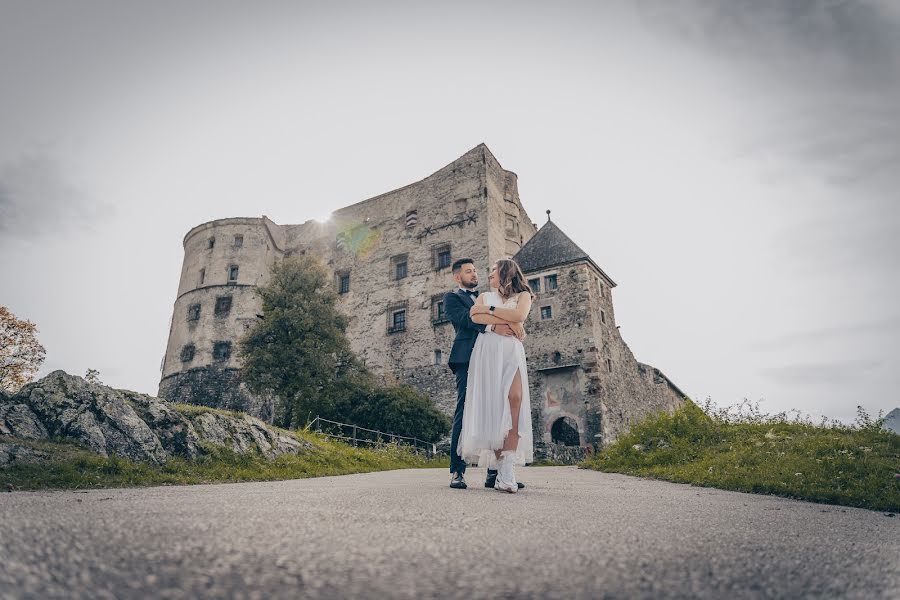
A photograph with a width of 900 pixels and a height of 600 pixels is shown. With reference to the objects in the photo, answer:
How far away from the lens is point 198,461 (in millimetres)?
5762

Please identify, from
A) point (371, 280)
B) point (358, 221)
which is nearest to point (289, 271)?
point (371, 280)

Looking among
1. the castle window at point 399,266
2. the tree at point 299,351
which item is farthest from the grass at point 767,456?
the castle window at point 399,266

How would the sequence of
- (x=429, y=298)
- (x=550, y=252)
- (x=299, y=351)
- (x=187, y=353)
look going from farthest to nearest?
(x=187, y=353)
(x=429, y=298)
(x=550, y=252)
(x=299, y=351)

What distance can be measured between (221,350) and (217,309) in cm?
258

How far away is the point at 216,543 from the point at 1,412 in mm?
4951

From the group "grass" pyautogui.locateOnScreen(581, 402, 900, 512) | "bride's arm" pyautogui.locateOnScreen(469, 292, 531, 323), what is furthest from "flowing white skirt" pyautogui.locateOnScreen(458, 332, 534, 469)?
"grass" pyautogui.locateOnScreen(581, 402, 900, 512)

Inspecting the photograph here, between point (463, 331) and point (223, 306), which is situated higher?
point (223, 306)

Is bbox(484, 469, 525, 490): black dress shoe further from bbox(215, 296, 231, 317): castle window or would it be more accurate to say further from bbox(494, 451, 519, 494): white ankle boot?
bbox(215, 296, 231, 317): castle window

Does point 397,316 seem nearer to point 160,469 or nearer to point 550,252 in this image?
point 550,252

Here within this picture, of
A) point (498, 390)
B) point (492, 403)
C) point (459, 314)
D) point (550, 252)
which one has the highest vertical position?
point (550, 252)

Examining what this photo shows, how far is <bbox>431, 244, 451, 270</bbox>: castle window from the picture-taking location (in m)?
25.0

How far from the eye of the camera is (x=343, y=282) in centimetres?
2836

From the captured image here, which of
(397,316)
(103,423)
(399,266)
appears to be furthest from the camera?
(399,266)

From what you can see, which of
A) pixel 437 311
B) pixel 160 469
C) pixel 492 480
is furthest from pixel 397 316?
pixel 492 480
